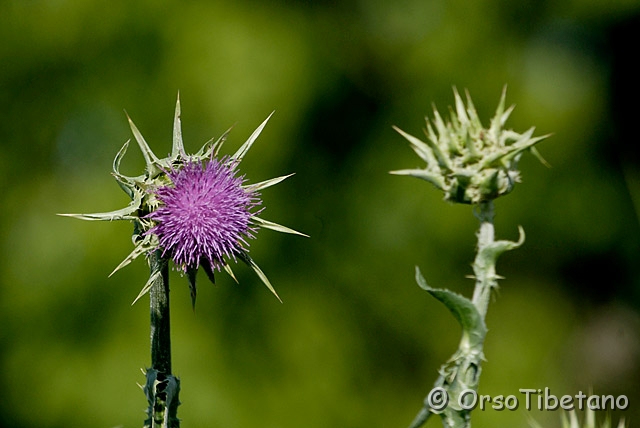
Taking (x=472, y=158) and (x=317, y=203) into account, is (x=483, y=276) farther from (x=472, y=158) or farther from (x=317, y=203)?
(x=317, y=203)

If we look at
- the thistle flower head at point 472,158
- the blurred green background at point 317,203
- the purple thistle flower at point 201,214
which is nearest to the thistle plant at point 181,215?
the purple thistle flower at point 201,214

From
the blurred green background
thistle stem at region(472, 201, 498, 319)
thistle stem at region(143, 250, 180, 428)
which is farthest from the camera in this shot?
the blurred green background

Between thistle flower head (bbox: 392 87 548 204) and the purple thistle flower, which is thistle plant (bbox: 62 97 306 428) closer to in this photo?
the purple thistle flower

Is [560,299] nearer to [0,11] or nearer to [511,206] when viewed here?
[511,206]

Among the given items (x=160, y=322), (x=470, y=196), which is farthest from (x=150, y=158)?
(x=470, y=196)

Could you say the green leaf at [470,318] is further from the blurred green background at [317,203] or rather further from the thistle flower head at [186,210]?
the blurred green background at [317,203]

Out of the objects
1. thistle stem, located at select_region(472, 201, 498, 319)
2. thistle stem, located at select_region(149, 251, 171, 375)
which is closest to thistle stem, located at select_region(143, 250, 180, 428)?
thistle stem, located at select_region(149, 251, 171, 375)

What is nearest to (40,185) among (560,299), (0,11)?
(0,11)
